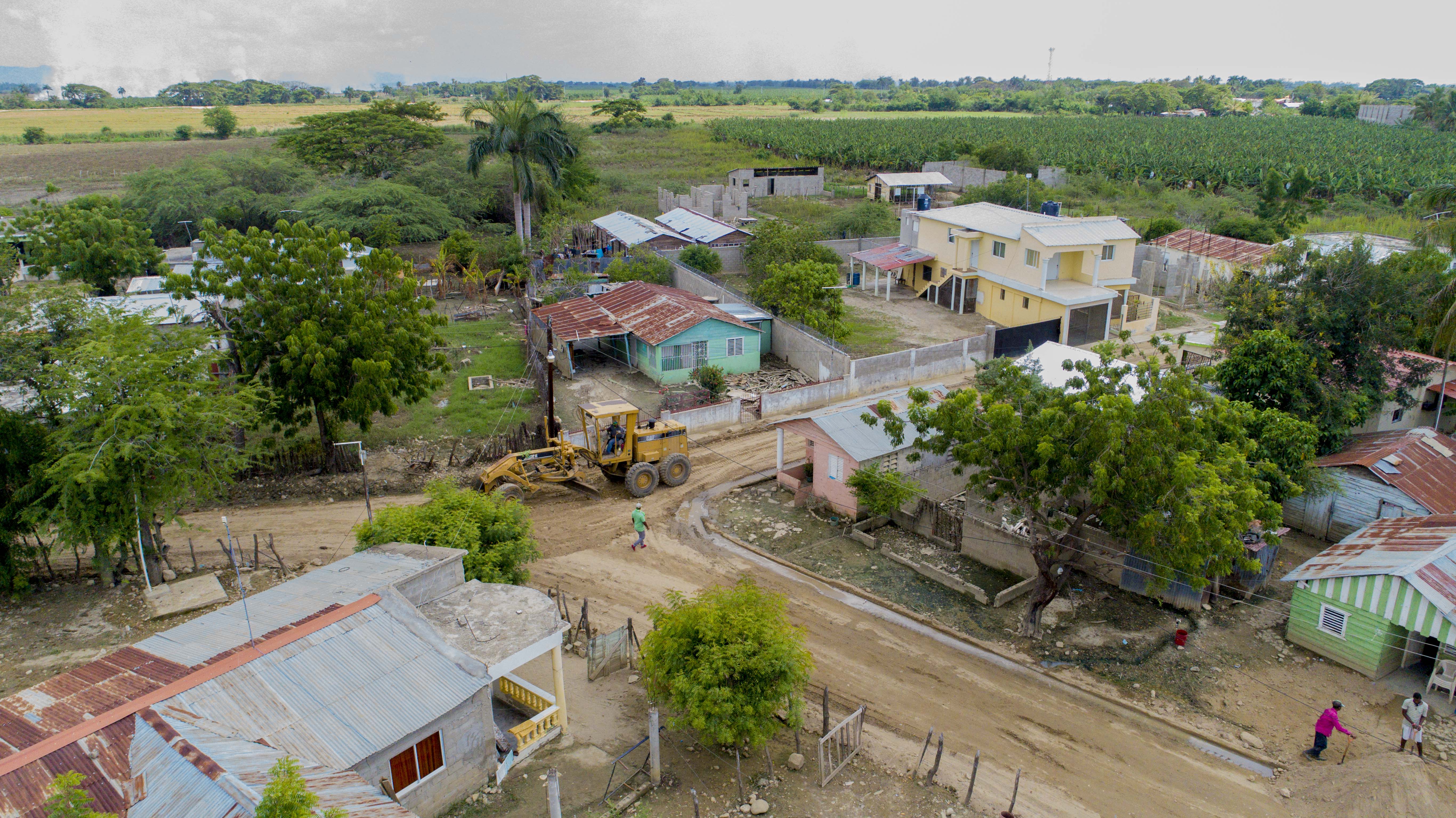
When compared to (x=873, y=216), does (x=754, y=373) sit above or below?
below

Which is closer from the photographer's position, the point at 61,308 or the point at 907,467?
the point at 61,308

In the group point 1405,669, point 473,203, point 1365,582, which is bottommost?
point 1405,669

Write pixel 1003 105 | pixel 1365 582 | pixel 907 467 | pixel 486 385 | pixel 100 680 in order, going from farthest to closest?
pixel 1003 105, pixel 486 385, pixel 907 467, pixel 1365 582, pixel 100 680

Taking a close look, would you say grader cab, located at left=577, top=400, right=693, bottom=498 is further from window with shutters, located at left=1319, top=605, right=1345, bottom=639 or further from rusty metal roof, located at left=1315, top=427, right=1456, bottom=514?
rusty metal roof, located at left=1315, top=427, right=1456, bottom=514

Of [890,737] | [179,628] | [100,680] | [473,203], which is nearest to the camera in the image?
[100,680]

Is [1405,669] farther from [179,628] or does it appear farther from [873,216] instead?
[873,216]

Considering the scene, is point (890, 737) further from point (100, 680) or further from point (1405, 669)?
point (100, 680)

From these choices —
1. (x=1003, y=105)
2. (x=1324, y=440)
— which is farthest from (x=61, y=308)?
(x=1003, y=105)
